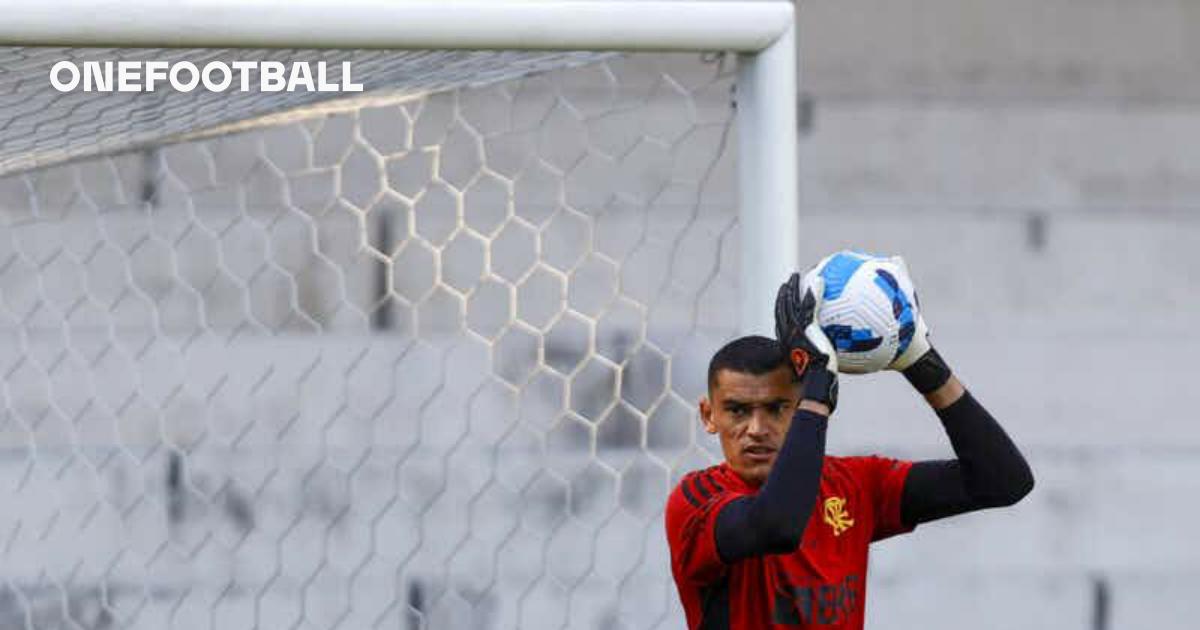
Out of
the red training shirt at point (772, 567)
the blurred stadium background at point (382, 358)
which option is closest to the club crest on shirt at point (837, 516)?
the red training shirt at point (772, 567)

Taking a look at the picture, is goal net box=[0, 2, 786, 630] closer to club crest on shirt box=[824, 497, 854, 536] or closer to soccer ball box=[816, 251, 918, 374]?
club crest on shirt box=[824, 497, 854, 536]

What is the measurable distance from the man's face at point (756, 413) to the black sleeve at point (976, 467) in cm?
12

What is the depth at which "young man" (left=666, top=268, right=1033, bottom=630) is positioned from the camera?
130 cm

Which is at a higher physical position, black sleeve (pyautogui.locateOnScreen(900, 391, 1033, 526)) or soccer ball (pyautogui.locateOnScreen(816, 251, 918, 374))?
soccer ball (pyautogui.locateOnScreen(816, 251, 918, 374))

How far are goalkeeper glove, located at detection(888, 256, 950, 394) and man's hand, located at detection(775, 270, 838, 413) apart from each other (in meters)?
0.06

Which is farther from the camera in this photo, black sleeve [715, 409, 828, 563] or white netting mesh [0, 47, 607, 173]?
white netting mesh [0, 47, 607, 173]

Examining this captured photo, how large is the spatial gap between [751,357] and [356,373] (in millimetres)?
1104

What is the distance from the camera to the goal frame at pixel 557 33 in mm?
1463

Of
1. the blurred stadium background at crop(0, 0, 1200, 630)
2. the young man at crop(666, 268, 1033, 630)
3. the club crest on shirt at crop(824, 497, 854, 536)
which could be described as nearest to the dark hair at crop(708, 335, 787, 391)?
the young man at crop(666, 268, 1033, 630)

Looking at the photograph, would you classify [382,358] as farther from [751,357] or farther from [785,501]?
[785,501]

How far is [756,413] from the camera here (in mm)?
1374

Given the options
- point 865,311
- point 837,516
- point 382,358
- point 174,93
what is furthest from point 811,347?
point 382,358

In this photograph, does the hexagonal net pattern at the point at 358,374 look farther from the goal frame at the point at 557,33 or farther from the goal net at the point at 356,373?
the goal frame at the point at 557,33

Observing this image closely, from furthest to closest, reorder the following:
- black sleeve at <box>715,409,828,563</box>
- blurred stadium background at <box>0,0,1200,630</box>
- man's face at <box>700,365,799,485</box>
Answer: blurred stadium background at <box>0,0,1200,630</box>
man's face at <box>700,365,799,485</box>
black sleeve at <box>715,409,828,563</box>
